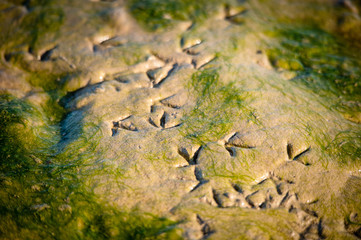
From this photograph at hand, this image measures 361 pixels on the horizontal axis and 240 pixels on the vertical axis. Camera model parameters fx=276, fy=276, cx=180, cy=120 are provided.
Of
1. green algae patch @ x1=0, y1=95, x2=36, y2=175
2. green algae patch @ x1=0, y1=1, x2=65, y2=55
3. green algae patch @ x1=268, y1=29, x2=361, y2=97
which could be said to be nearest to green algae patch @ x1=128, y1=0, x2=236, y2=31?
green algae patch @ x1=0, y1=1, x2=65, y2=55

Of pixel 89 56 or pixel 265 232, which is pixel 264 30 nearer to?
pixel 89 56

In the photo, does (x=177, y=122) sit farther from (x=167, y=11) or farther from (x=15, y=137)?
(x=167, y=11)

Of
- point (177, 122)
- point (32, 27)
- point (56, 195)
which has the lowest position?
point (56, 195)

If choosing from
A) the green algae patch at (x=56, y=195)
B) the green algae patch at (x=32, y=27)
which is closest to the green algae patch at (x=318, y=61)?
the green algae patch at (x=56, y=195)

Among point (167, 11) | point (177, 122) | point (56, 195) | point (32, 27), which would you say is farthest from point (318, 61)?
point (32, 27)

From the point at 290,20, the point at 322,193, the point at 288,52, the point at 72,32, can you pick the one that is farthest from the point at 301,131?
the point at 72,32
